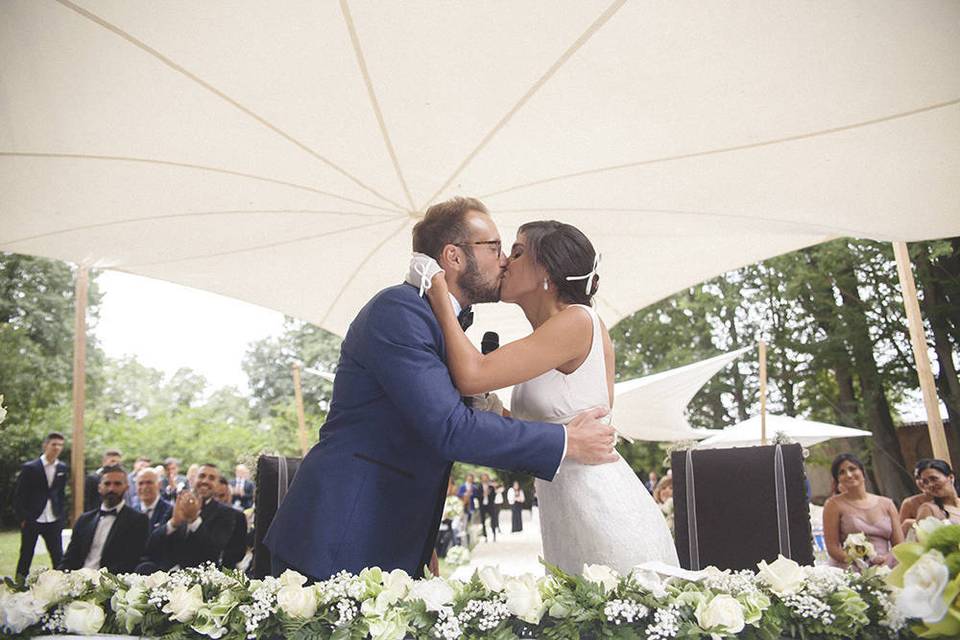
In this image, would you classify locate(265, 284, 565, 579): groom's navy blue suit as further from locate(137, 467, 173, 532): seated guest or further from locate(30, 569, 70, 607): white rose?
locate(137, 467, 173, 532): seated guest

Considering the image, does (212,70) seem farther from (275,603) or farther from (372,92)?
(275,603)

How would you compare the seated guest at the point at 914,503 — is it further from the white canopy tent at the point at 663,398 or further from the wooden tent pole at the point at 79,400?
the wooden tent pole at the point at 79,400

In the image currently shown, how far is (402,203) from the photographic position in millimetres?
5980

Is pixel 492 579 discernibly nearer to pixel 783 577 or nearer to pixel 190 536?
pixel 783 577

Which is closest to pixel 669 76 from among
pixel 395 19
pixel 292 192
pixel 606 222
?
pixel 395 19

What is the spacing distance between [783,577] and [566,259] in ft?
4.77

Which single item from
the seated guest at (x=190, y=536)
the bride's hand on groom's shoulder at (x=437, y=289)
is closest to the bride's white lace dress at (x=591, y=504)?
the bride's hand on groom's shoulder at (x=437, y=289)

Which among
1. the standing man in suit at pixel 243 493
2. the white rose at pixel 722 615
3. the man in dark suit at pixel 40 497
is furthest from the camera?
the standing man in suit at pixel 243 493

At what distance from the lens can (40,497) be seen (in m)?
9.11

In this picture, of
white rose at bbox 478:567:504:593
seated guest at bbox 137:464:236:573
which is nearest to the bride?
white rose at bbox 478:567:504:593

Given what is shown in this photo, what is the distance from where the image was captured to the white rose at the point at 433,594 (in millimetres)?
1605

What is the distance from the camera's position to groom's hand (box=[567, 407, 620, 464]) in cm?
235

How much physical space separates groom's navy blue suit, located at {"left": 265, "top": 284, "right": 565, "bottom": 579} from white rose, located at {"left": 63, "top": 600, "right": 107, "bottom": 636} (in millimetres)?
633

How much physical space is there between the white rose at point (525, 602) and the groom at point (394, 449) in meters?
0.62
